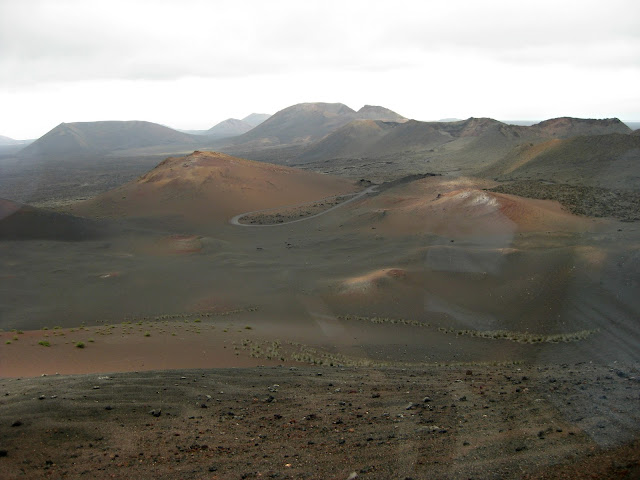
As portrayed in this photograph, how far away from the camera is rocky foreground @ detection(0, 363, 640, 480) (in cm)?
691

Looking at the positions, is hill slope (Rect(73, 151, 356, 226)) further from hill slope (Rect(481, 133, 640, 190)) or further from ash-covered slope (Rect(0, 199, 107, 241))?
hill slope (Rect(481, 133, 640, 190))

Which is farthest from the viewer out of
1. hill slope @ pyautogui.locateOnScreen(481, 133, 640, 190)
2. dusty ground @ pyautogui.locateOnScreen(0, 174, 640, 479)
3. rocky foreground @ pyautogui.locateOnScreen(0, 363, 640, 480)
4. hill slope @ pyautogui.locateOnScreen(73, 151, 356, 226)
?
hill slope @ pyautogui.locateOnScreen(73, 151, 356, 226)

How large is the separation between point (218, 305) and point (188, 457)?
1561 centimetres

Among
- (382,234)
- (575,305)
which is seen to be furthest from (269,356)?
(382,234)

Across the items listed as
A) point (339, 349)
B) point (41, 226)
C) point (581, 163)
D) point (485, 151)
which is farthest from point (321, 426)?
point (485, 151)

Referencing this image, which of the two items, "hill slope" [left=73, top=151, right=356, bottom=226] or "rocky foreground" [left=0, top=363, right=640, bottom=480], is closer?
"rocky foreground" [left=0, top=363, right=640, bottom=480]

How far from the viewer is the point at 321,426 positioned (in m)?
8.56

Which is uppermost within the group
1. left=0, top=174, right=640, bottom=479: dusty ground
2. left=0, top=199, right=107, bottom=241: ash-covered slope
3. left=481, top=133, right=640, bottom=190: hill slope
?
left=481, top=133, right=640, bottom=190: hill slope

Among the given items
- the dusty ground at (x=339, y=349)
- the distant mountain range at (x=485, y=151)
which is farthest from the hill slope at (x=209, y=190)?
the distant mountain range at (x=485, y=151)

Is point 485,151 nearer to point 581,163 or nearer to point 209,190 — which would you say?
point 581,163

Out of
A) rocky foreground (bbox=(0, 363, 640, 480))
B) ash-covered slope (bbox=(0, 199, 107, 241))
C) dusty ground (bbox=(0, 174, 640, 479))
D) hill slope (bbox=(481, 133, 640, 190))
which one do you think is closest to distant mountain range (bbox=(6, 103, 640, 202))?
hill slope (bbox=(481, 133, 640, 190))

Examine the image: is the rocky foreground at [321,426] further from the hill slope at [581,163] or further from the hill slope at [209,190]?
the hill slope at [581,163]

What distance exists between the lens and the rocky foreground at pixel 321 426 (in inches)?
272

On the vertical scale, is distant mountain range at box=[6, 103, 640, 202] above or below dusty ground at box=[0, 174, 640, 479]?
above
